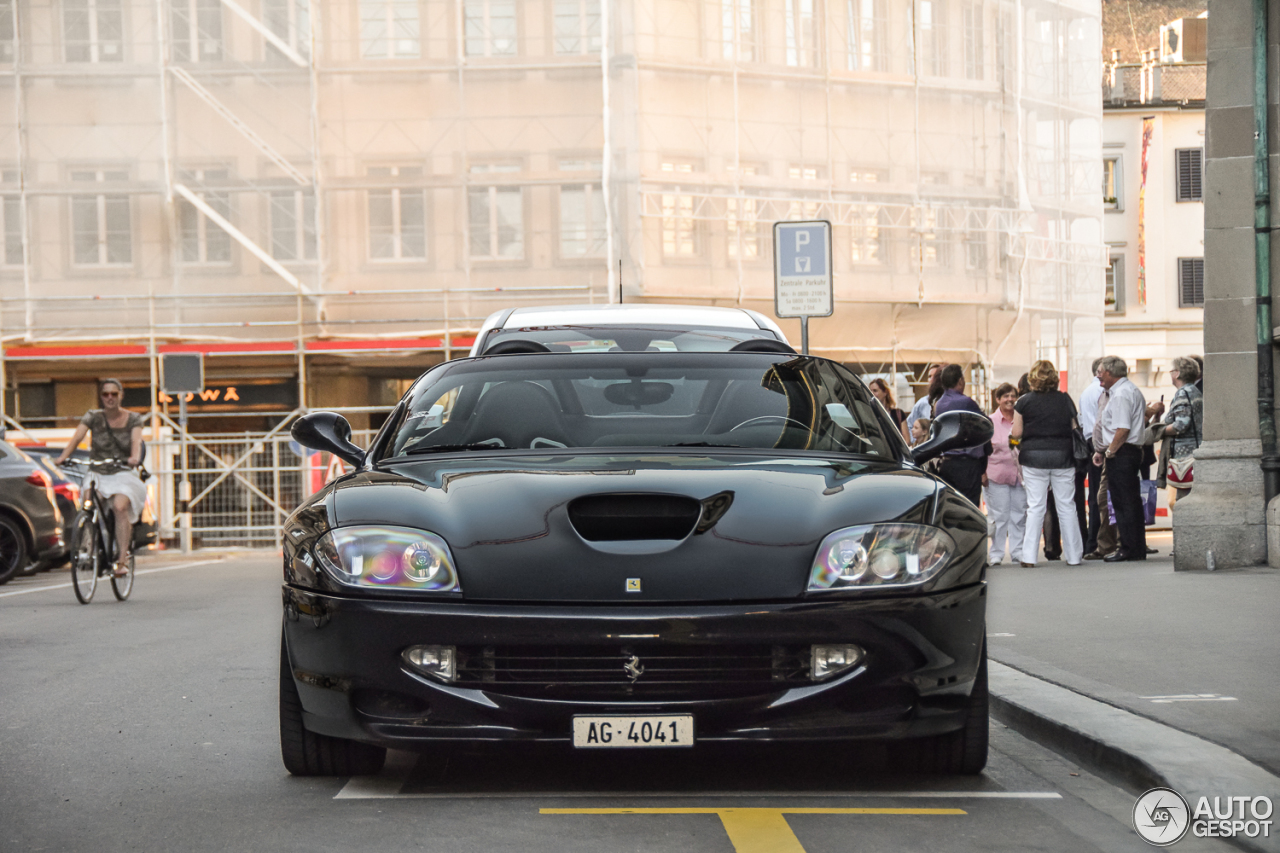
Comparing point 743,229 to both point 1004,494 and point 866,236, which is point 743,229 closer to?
point 866,236

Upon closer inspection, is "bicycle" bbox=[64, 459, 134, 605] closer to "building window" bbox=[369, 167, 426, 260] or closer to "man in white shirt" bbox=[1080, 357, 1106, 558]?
"man in white shirt" bbox=[1080, 357, 1106, 558]

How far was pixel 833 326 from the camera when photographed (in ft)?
88.9

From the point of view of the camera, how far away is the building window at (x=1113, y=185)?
48719 mm

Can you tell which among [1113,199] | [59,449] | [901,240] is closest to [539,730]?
[59,449]

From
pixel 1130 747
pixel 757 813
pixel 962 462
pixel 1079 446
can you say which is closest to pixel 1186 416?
pixel 1079 446

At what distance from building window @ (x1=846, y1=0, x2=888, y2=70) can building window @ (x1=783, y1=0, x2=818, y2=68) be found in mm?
685

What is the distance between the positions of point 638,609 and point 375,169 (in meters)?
22.1

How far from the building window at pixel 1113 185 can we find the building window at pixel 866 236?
77.3 ft

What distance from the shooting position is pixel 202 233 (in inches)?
1013

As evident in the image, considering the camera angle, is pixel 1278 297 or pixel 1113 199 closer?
pixel 1278 297

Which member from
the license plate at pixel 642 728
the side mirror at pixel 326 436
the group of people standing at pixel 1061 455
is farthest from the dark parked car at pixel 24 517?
the license plate at pixel 642 728

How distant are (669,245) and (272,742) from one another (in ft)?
65.2

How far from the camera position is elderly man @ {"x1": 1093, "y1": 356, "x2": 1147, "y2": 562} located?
1448 cm

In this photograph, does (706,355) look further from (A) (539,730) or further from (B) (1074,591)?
(B) (1074,591)
